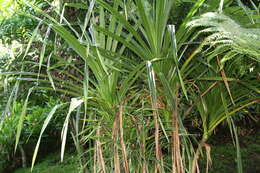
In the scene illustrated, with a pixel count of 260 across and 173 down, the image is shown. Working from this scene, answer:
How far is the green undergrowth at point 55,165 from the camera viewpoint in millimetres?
2594

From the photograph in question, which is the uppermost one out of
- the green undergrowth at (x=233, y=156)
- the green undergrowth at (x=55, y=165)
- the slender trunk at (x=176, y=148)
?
the slender trunk at (x=176, y=148)

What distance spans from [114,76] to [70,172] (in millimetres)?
1603

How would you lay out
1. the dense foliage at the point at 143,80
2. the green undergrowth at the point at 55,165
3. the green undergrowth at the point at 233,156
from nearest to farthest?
the dense foliage at the point at 143,80 → the green undergrowth at the point at 233,156 → the green undergrowth at the point at 55,165

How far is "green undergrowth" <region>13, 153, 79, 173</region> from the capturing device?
2.59 meters

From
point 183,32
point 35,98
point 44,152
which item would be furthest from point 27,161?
point 183,32

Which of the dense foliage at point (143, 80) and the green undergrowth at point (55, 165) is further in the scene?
the green undergrowth at point (55, 165)

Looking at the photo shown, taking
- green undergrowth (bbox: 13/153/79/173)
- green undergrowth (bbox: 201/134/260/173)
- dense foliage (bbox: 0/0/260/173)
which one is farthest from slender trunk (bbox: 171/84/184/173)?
green undergrowth (bbox: 13/153/79/173)

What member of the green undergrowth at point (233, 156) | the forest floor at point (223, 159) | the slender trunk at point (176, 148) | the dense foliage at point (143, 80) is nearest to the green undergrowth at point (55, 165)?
the forest floor at point (223, 159)

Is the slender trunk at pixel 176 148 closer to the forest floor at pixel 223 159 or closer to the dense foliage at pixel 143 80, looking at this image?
the dense foliage at pixel 143 80

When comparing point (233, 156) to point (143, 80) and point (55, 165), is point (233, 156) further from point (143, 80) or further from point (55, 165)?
point (55, 165)

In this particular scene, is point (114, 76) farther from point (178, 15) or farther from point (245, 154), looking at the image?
point (245, 154)

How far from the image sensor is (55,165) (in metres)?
2.82

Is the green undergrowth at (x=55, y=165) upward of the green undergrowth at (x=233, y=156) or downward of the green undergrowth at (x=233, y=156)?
downward

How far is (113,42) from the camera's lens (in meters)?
1.26
